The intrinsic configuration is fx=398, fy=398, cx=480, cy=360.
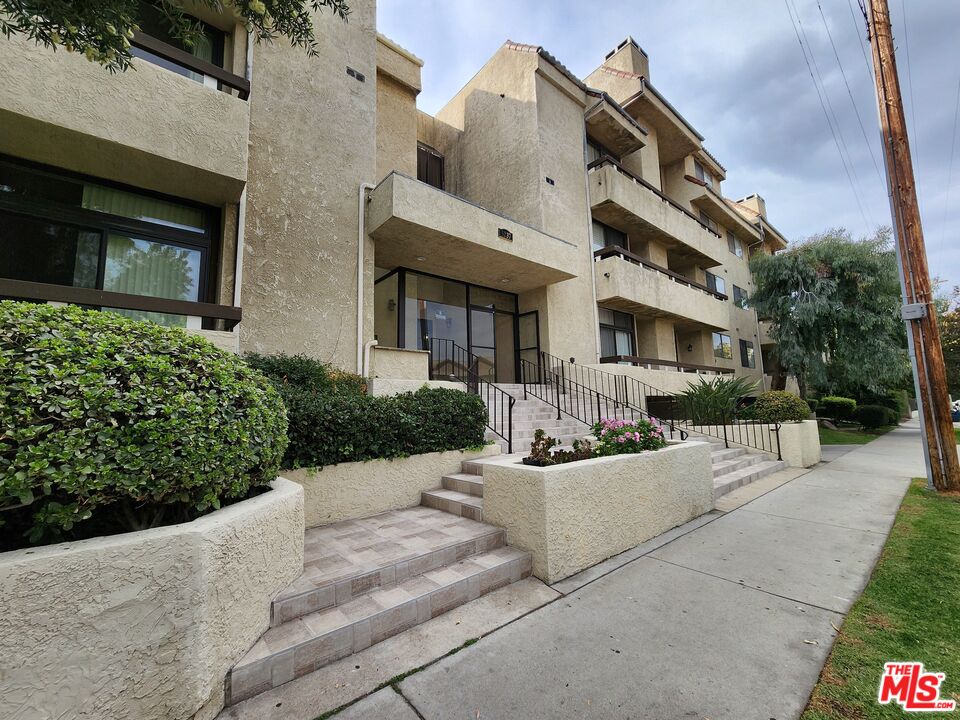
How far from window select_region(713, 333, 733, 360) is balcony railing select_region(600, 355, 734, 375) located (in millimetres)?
908

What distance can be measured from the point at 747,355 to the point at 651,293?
1078 cm

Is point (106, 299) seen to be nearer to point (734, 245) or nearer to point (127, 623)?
point (127, 623)

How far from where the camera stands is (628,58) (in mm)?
16781

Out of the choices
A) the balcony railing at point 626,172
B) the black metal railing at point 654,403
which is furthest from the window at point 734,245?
the black metal railing at point 654,403

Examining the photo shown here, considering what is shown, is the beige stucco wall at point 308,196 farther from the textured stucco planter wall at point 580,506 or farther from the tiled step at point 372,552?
the textured stucco planter wall at point 580,506

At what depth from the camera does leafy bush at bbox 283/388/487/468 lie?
4.41 metres

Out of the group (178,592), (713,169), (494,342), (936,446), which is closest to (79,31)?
(178,592)

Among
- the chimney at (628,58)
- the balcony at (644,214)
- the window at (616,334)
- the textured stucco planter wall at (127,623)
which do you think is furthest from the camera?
the chimney at (628,58)

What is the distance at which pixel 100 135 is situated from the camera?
206 inches

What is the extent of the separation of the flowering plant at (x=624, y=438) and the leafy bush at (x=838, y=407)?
22.5m

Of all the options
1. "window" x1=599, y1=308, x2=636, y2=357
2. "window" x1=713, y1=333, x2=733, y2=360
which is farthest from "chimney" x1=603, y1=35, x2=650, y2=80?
"window" x1=713, y1=333, x2=733, y2=360

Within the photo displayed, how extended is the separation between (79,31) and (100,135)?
9.97ft

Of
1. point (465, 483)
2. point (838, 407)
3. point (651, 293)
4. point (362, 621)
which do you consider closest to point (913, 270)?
point (651, 293)

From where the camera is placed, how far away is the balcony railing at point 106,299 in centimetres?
460
